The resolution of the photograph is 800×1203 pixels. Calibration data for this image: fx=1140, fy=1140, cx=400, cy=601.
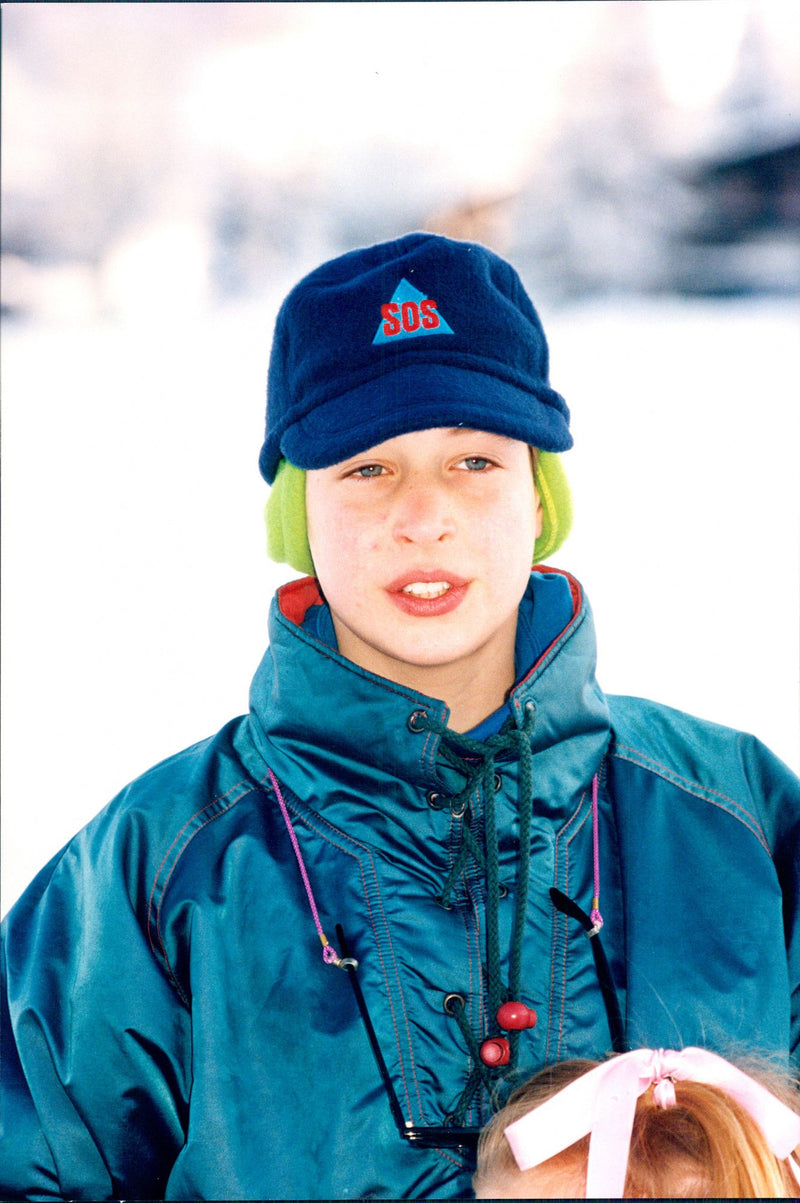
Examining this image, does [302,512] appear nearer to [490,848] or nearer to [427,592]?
[427,592]

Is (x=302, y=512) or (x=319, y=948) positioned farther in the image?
(x=302, y=512)

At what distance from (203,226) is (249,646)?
41 centimetres

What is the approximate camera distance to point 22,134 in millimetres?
1028

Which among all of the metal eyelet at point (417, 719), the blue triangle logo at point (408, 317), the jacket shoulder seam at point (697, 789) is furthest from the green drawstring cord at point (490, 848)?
the blue triangle logo at point (408, 317)

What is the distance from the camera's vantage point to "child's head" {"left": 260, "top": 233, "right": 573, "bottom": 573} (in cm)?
88

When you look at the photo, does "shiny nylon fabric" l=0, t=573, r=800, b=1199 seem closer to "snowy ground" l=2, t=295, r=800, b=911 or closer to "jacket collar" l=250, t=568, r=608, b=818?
"jacket collar" l=250, t=568, r=608, b=818

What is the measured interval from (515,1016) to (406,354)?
51 centimetres

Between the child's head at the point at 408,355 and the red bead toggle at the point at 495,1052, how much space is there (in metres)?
0.46

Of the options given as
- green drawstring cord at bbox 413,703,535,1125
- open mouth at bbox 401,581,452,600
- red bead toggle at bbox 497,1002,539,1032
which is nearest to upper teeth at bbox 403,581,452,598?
open mouth at bbox 401,581,452,600

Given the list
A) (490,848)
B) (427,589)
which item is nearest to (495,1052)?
(490,848)

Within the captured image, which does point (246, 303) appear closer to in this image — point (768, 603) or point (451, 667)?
point (451, 667)

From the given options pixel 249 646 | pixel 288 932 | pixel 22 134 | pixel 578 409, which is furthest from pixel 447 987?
pixel 22 134

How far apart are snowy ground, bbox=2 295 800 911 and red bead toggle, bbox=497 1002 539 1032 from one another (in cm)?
42

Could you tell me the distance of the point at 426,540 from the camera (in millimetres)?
897
